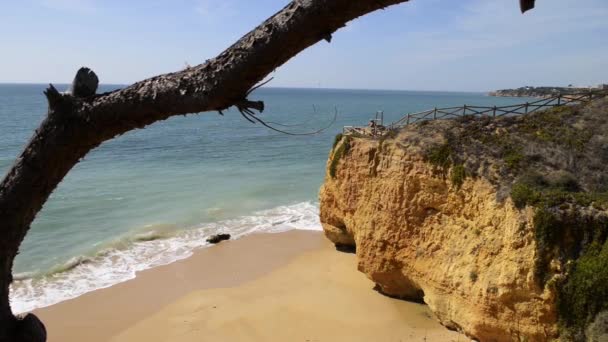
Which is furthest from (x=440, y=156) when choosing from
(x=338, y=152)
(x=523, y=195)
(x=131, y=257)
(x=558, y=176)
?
(x=131, y=257)

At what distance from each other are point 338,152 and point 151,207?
13498mm

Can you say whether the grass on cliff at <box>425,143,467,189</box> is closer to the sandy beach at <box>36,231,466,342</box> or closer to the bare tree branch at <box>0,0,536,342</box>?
the sandy beach at <box>36,231,466,342</box>

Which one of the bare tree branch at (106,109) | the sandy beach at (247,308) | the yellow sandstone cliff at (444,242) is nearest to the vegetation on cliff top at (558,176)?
the yellow sandstone cliff at (444,242)

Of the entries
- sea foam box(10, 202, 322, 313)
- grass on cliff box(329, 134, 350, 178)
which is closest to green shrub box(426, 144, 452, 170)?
grass on cliff box(329, 134, 350, 178)

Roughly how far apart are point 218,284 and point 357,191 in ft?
19.6

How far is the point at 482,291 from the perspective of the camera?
11.6 metres

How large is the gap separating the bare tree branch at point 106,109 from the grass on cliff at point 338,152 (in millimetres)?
14977

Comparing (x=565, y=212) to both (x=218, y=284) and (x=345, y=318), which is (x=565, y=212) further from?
(x=218, y=284)

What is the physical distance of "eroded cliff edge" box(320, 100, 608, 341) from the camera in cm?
1065

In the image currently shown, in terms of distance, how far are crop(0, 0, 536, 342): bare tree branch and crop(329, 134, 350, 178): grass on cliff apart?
1498 cm

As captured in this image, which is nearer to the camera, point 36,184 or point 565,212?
point 36,184

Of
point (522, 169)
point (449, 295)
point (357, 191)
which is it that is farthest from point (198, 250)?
point (522, 169)

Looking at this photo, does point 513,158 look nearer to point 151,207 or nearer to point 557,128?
point 557,128

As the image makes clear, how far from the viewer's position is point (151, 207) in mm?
27156
